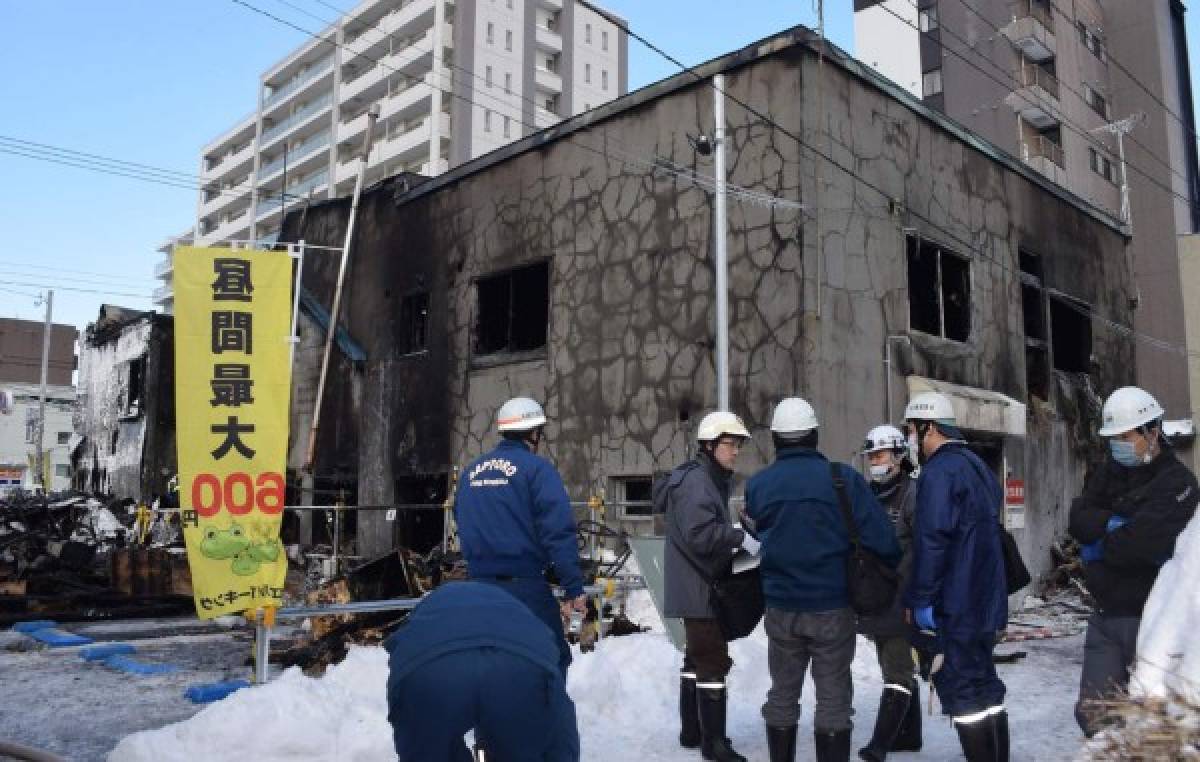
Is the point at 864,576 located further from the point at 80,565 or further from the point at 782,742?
the point at 80,565

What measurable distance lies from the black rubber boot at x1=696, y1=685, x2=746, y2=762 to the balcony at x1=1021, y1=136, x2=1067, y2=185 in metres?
35.3

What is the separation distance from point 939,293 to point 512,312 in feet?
21.2

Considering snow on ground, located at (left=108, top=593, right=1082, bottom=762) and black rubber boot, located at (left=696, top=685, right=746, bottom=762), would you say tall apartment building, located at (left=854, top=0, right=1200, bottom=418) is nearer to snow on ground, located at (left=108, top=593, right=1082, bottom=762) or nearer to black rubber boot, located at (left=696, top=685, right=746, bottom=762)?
snow on ground, located at (left=108, top=593, right=1082, bottom=762)

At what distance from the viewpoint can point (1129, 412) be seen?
431cm

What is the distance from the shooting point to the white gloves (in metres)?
5.37

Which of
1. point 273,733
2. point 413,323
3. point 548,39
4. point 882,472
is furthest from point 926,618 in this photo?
point 548,39

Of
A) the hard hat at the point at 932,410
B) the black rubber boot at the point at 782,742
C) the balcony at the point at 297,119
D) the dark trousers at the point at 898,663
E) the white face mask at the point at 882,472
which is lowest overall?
Result: the black rubber boot at the point at 782,742

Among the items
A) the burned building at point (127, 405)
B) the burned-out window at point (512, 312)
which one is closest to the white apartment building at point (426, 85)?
the burned building at point (127, 405)

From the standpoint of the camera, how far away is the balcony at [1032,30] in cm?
3612

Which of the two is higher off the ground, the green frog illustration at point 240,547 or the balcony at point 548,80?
the balcony at point 548,80

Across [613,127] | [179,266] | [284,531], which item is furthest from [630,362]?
[284,531]

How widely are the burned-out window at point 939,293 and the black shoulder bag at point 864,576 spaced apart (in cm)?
876

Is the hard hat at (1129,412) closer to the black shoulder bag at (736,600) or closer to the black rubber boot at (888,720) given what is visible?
the black rubber boot at (888,720)

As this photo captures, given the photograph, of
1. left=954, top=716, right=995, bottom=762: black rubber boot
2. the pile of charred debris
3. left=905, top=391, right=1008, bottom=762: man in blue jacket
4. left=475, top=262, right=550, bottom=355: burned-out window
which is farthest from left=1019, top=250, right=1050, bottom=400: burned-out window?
the pile of charred debris
